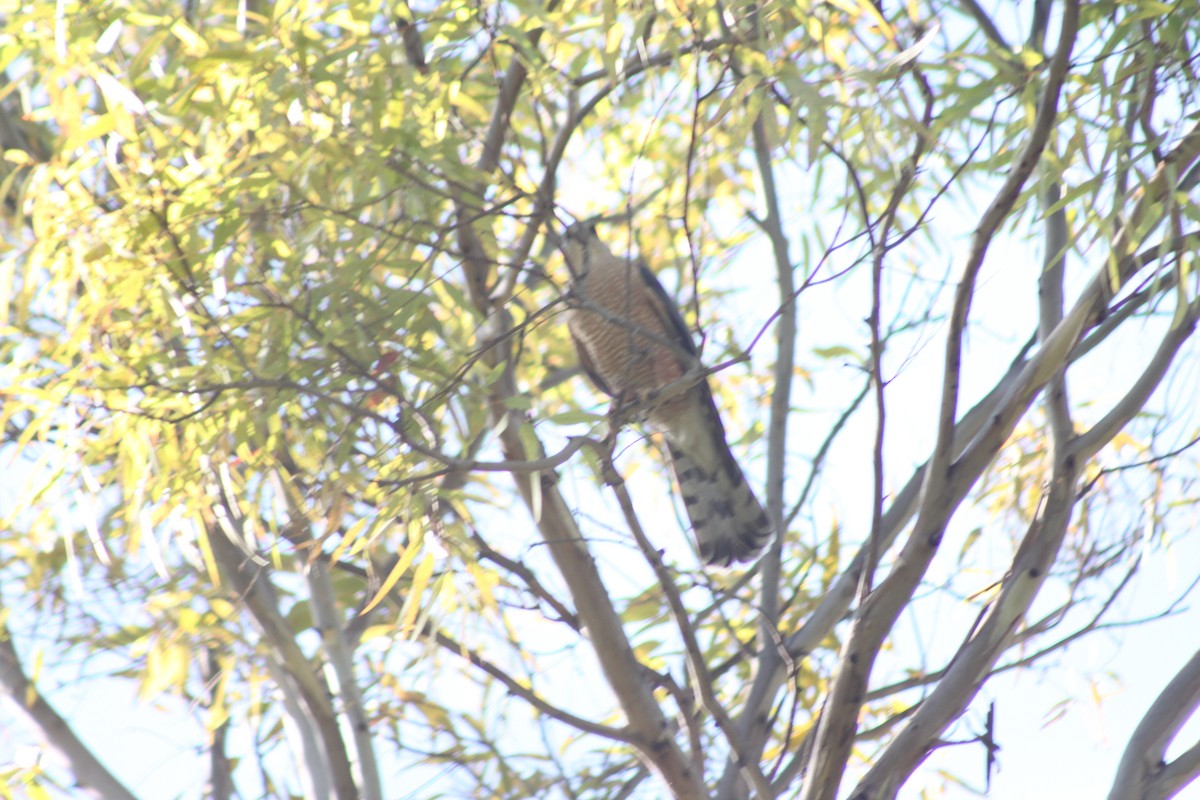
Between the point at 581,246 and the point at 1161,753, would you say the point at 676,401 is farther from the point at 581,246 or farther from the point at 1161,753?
the point at 1161,753

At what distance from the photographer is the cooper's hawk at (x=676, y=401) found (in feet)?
10.7

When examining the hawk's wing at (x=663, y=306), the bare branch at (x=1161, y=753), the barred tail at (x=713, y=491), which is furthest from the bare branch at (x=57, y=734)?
the bare branch at (x=1161, y=753)

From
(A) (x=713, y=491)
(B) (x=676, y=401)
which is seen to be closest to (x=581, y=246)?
(B) (x=676, y=401)

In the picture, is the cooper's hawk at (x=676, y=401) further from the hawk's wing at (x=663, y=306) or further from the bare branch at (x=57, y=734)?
the bare branch at (x=57, y=734)

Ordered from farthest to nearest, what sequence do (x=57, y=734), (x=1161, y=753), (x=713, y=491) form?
(x=713, y=491) < (x=57, y=734) < (x=1161, y=753)

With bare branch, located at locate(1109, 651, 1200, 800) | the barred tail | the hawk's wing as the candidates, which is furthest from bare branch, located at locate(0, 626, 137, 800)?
bare branch, located at locate(1109, 651, 1200, 800)

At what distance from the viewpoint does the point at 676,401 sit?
329cm

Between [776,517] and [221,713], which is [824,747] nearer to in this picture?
[776,517]

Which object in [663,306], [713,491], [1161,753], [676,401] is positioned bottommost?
[1161,753]

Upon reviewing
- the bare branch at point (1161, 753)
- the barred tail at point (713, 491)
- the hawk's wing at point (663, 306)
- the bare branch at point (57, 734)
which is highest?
the hawk's wing at point (663, 306)

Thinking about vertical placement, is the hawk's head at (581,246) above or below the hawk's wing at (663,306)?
above

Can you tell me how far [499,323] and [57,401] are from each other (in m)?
0.72

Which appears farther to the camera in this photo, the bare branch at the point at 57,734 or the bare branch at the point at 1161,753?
the bare branch at the point at 57,734

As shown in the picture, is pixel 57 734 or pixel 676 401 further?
pixel 676 401
